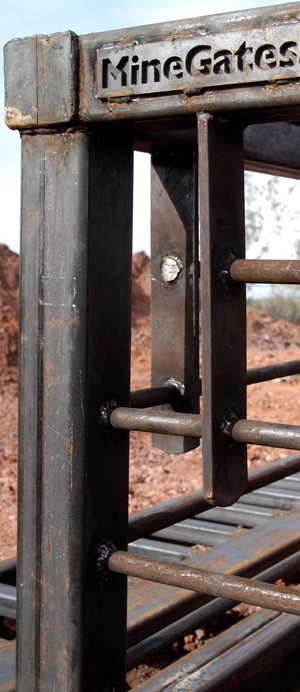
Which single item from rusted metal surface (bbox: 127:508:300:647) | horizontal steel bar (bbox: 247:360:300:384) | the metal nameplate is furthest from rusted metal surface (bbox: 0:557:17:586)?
the metal nameplate

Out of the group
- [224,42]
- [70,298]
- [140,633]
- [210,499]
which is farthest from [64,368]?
[140,633]

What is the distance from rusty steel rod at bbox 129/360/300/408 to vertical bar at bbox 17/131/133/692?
138mm

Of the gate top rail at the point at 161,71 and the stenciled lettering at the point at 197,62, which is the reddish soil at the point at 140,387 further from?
the stenciled lettering at the point at 197,62

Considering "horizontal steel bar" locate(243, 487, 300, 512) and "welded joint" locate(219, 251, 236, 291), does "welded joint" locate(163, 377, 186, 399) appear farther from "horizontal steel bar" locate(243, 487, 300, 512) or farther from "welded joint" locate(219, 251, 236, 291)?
"horizontal steel bar" locate(243, 487, 300, 512)

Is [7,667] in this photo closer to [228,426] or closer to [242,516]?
[228,426]

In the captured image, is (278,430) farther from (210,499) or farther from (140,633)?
(140,633)

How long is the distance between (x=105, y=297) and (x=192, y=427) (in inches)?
10.6

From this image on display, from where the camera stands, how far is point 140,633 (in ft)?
6.47

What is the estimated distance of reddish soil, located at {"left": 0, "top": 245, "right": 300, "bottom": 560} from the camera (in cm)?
472

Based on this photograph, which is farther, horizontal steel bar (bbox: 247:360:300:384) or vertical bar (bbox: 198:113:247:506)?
horizontal steel bar (bbox: 247:360:300:384)

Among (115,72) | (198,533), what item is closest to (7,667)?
(115,72)

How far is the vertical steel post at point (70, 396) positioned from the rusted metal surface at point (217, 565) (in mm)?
756

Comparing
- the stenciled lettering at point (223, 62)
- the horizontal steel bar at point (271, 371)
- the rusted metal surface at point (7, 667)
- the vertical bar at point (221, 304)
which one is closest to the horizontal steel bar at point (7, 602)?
the rusted metal surface at point (7, 667)

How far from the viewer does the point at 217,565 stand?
8.17ft
